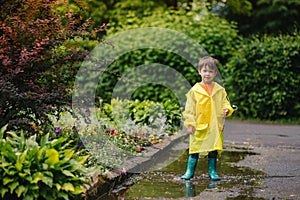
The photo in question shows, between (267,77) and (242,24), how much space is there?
7689 mm

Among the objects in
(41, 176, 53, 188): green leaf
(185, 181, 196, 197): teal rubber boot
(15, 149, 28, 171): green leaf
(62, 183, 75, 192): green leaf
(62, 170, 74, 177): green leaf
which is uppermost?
(15, 149, 28, 171): green leaf

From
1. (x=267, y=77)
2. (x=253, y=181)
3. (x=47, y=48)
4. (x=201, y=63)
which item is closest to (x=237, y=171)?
(x=253, y=181)

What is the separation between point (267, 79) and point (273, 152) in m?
4.43

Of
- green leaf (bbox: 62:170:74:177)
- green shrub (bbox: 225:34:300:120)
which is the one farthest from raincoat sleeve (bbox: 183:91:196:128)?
green shrub (bbox: 225:34:300:120)

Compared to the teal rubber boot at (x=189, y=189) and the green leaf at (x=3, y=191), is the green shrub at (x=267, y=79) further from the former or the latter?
the green leaf at (x=3, y=191)

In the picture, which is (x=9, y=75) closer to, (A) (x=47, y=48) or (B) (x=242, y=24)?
(A) (x=47, y=48)

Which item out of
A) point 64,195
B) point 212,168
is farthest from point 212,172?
point 64,195

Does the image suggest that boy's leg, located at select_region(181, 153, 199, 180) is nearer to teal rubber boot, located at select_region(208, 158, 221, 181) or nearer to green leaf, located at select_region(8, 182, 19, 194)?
teal rubber boot, located at select_region(208, 158, 221, 181)

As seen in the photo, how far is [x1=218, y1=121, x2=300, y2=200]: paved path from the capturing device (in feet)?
17.3

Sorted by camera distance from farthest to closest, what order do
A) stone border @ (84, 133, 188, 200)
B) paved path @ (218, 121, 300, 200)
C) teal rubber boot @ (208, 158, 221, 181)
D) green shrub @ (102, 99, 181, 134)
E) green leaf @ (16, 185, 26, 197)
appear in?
green shrub @ (102, 99, 181, 134) < teal rubber boot @ (208, 158, 221, 181) < paved path @ (218, 121, 300, 200) < stone border @ (84, 133, 188, 200) < green leaf @ (16, 185, 26, 197)

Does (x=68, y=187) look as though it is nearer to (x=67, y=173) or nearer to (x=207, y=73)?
(x=67, y=173)

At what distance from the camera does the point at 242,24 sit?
19.2 m

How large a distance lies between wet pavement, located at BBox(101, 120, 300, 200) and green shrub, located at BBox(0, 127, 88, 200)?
0.99m

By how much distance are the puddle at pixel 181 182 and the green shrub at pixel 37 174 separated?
3.19 ft
